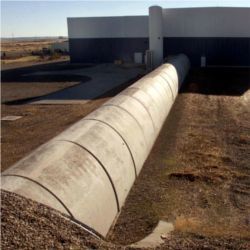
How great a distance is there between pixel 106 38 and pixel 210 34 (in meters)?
16.2

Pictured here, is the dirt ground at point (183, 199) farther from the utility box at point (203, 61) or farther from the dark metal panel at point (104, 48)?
the dark metal panel at point (104, 48)

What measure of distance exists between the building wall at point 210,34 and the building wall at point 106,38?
739 cm

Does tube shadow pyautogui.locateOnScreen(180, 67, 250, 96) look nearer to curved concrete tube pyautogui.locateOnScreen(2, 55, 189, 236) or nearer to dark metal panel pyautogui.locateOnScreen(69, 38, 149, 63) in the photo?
dark metal panel pyautogui.locateOnScreen(69, 38, 149, 63)

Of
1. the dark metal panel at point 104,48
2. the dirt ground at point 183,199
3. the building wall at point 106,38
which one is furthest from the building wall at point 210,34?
the dirt ground at point 183,199

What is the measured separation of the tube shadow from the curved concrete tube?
50.9ft

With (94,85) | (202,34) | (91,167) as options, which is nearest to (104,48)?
(202,34)

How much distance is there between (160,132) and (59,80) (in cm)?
2222

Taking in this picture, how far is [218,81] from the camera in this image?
33500 millimetres

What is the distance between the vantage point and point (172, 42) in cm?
4359

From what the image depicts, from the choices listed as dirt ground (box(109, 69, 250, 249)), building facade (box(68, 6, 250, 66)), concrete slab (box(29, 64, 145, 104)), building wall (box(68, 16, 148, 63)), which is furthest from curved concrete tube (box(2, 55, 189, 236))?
building wall (box(68, 16, 148, 63))

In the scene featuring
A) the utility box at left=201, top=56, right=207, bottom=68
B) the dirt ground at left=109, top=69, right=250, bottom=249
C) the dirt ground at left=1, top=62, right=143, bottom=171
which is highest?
the utility box at left=201, top=56, right=207, bottom=68

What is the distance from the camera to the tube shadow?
2923cm

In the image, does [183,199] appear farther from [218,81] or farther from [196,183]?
[218,81]

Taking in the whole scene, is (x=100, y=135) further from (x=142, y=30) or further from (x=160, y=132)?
(x=142, y=30)
